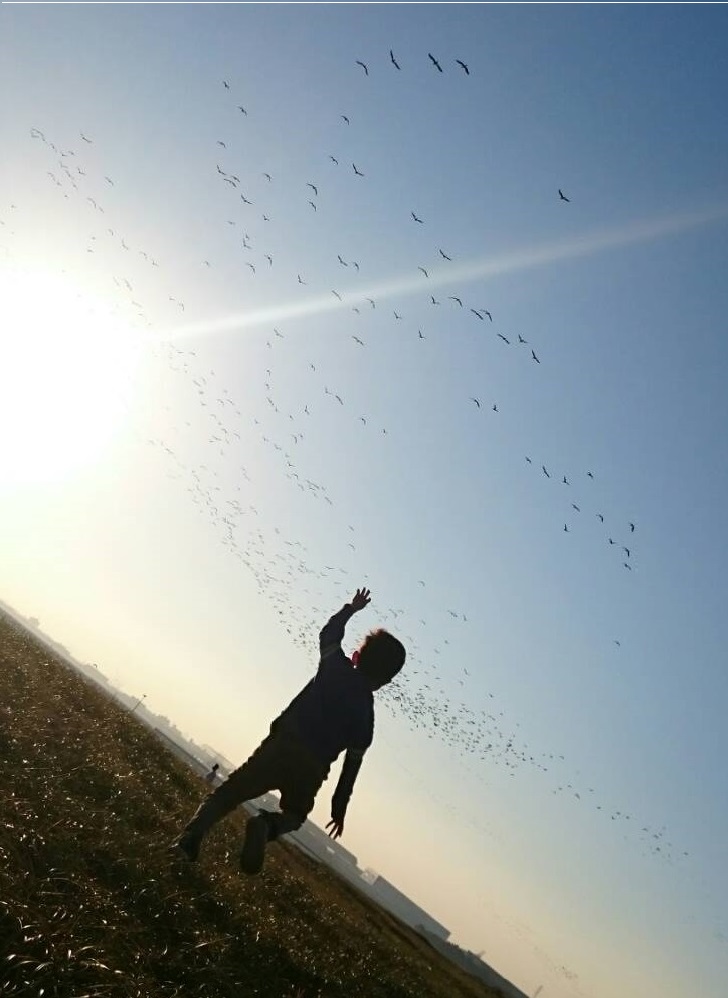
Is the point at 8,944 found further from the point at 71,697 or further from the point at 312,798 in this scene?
the point at 71,697

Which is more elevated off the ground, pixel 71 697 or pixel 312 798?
pixel 312 798

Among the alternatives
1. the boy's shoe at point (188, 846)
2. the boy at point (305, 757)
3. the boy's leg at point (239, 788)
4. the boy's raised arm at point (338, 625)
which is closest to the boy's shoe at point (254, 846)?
the boy at point (305, 757)

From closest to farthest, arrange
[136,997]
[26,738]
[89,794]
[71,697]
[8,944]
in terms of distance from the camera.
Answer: [8,944], [136,997], [89,794], [26,738], [71,697]

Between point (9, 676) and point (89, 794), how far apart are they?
6937 mm

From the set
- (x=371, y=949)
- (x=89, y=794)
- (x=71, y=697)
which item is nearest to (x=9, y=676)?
(x=71, y=697)

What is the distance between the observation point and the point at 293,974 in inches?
238

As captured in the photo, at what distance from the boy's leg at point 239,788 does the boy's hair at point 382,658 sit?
3.53ft

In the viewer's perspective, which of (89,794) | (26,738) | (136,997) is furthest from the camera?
(26,738)

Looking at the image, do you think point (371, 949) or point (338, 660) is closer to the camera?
point (338, 660)

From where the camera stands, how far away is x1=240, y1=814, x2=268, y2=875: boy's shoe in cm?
620

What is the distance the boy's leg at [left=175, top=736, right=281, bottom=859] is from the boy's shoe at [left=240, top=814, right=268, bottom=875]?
0.80 ft

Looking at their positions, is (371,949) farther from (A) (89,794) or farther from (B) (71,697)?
(B) (71,697)

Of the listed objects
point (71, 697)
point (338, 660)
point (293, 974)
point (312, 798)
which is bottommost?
point (71, 697)

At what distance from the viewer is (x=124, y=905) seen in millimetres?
4770
